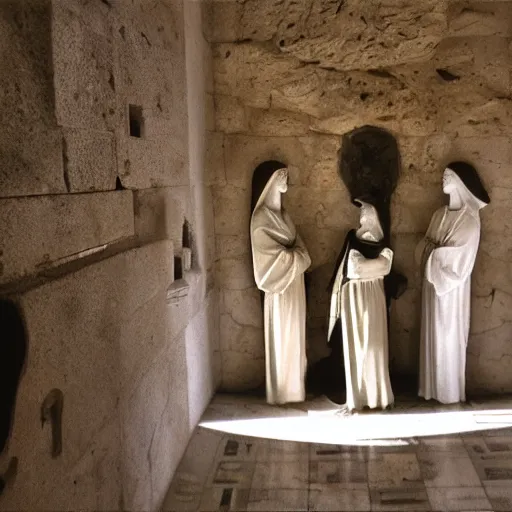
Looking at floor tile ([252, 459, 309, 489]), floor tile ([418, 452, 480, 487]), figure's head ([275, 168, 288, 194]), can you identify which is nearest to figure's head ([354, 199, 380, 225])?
figure's head ([275, 168, 288, 194])

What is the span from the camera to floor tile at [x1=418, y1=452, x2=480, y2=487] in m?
4.59

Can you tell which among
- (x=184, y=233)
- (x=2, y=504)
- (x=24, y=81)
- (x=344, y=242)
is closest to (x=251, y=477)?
(x=184, y=233)

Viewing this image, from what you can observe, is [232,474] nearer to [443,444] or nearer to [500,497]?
[443,444]

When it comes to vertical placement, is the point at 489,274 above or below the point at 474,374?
above

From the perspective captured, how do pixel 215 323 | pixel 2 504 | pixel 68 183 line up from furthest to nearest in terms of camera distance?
pixel 215 323 → pixel 68 183 → pixel 2 504

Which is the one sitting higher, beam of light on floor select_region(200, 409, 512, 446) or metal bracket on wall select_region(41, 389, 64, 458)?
metal bracket on wall select_region(41, 389, 64, 458)

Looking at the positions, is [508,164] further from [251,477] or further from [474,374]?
[251,477]

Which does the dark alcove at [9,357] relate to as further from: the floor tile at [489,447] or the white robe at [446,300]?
the white robe at [446,300]

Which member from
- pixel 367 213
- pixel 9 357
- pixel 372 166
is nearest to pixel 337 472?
pixel 367 213

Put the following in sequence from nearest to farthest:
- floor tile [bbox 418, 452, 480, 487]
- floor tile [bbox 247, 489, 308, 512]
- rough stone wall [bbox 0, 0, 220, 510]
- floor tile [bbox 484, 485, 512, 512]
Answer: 1. rough stone wall [bbox 0, 0, 220, 510]
2. floor tile [bbox 484, 485, 512, 512]
3. floor tile [bbox 247, 489, 308, 512]
4. floor tile [bbox 418, 452, 480, 487]

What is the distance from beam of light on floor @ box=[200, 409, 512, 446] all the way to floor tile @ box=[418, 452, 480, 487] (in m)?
0.31

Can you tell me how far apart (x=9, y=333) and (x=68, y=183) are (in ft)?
2.87

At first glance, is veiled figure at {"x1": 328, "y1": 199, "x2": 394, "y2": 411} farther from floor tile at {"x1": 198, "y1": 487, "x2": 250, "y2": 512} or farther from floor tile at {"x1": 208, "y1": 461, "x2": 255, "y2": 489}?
floor tile at {"x1": 198, "y1": 487, "x2": 250, "y2": 512}

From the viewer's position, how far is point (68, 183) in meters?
3.10
